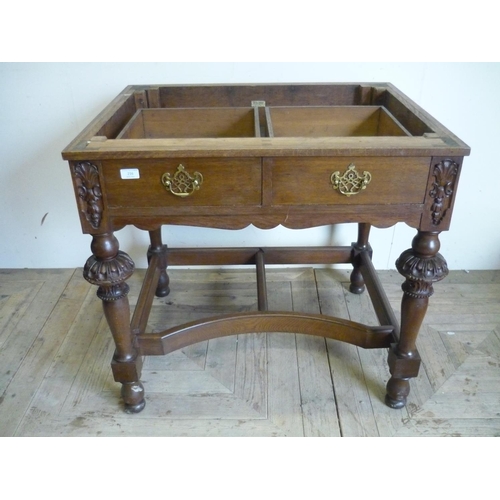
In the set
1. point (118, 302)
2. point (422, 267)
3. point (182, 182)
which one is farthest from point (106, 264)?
point (422, 267)

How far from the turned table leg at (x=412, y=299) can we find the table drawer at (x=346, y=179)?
0.48 feet

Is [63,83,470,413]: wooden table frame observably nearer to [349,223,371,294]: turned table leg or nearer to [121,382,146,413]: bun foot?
[121,382,146,413]: bun foot

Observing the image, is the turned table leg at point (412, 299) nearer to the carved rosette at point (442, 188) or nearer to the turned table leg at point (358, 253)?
the carved rosette at point (442, 188)

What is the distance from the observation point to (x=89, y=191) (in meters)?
1.18

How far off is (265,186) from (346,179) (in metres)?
0.21

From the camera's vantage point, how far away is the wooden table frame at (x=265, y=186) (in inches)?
45.5

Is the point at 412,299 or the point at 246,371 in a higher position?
the point at 412,299

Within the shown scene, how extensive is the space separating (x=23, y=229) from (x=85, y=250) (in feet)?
0.96

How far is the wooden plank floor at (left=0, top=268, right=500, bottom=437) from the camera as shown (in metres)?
1.45
